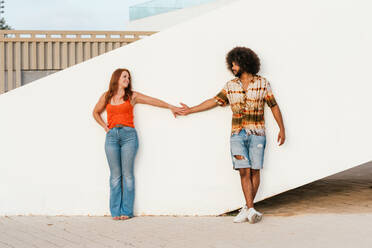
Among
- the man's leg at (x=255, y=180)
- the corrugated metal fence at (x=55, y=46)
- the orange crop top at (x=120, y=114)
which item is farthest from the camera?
the corrugated metal fence at (x=55, y=46)

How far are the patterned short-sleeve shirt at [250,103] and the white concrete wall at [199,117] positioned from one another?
266 millimetres

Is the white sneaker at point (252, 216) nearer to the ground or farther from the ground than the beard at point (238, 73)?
nearer to the ground

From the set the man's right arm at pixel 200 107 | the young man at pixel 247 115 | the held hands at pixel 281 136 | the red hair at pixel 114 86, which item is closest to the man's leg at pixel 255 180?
the young man at pixel 247 115

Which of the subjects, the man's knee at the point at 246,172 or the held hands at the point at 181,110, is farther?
the held hands at the point at 181,110

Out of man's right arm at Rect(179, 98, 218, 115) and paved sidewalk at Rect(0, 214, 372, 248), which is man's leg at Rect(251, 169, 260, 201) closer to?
paved sidewalk at Rect(0, 214, 372, 248)

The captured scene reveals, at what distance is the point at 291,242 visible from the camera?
4199 mm

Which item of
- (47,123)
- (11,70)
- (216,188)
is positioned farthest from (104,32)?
(216,188)

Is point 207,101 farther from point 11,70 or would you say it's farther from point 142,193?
point 11,70

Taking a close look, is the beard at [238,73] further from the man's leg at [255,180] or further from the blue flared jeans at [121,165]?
A: the blue flared jeans at [121,165]

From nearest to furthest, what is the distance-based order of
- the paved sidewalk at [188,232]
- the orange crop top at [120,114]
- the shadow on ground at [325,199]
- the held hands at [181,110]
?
the paved sidewalk at [188,232] < the orange crop top at [120,114] < the held hands at [181,110] < the shadow on ground at [325,199]

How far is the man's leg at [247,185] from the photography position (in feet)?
16.8

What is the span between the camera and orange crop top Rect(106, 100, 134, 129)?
5371mm

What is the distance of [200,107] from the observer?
17.8ft

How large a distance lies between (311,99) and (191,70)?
4.48 ft
